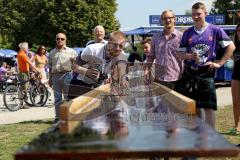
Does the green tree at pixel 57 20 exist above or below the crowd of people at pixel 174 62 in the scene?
above

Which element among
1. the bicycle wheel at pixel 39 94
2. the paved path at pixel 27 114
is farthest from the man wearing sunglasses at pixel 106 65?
the bicycle wheel at pixel 39 94

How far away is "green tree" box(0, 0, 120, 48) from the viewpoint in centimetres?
5328

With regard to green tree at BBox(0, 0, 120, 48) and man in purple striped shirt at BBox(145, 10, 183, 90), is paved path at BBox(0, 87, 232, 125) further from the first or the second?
green tree at BBox(0, 0, 120, 48)

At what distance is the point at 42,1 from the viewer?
5512 centimetres

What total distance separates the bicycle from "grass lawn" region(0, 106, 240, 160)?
3549mm

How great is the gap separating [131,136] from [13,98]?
37.7 ft

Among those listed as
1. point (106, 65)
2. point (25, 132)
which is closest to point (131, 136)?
point (106, 65)

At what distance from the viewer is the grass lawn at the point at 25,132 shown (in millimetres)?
7168

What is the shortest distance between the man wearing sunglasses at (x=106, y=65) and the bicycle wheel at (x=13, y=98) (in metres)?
8.17

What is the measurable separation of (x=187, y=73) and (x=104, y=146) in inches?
141

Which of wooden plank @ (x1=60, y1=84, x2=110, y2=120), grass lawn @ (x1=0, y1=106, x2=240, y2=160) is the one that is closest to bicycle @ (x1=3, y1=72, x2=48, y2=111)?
grass lawn @ (x1=0, y1=106, x2=240, y2=160)

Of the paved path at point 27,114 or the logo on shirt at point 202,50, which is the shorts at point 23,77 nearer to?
the paved path at point 27,114

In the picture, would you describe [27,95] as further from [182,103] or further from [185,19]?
[185,19]

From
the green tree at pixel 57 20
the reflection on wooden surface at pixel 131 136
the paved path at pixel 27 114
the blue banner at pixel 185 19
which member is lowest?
the paved path at pixel 27 114
